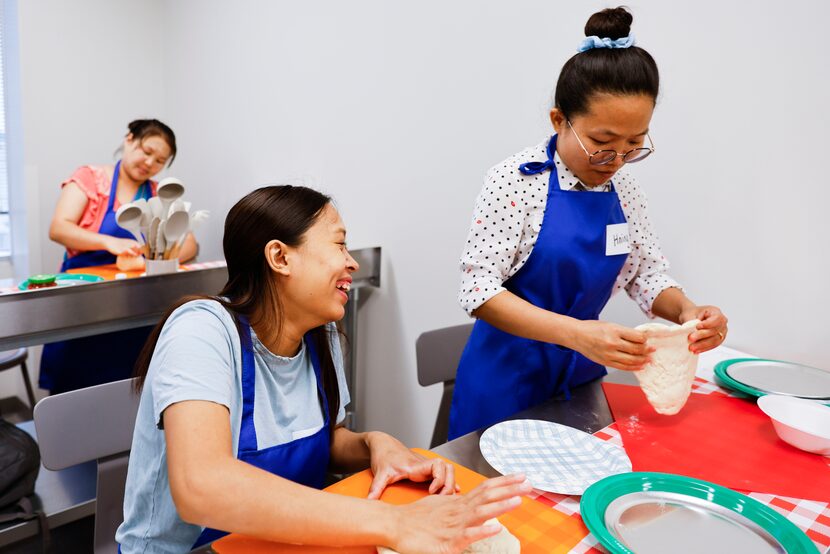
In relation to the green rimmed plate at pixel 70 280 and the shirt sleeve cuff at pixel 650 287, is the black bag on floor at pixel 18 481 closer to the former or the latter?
the green rimmed plate at pixel 70 280

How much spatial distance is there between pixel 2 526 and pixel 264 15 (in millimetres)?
2504

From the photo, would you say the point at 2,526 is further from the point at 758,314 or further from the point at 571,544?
the point at 758,314

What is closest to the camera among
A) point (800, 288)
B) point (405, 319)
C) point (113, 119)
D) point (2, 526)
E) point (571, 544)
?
point (571, 544)

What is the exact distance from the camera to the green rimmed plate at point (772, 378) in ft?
4.37

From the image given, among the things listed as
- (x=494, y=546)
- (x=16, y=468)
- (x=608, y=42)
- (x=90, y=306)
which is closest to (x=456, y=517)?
(x=494, y=546)

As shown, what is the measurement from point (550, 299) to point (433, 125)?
118 centimetres

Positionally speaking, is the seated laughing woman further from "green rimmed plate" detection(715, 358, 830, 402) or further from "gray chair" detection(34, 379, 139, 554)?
"green rimmed plate" detection(715, 358, 830, 402)

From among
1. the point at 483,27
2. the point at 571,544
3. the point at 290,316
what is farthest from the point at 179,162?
the point at 571,544

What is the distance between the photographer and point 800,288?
1.58 m

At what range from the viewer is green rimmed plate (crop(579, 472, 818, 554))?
797mm

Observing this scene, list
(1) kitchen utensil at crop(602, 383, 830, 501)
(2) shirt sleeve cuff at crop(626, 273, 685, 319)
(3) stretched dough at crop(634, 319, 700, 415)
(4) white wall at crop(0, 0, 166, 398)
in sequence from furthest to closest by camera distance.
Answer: (4) white wall at crop(0, 0, 166, 398)
(2) shirt sleeve cuff at crop(626, 273, 685, 319)
(3) stretched dough at crop(634, 319, 700, 415)
(1) kitchen utensil at crop(602, 383, 830, 501)

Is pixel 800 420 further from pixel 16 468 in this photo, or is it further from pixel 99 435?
pixel 16 468

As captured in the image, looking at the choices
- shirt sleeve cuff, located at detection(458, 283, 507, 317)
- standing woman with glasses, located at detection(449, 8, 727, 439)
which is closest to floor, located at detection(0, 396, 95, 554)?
standing woman with glasses, located at detection(449, 8, 727, 439)

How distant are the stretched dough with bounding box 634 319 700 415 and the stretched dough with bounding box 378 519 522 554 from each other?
0.50 metres
